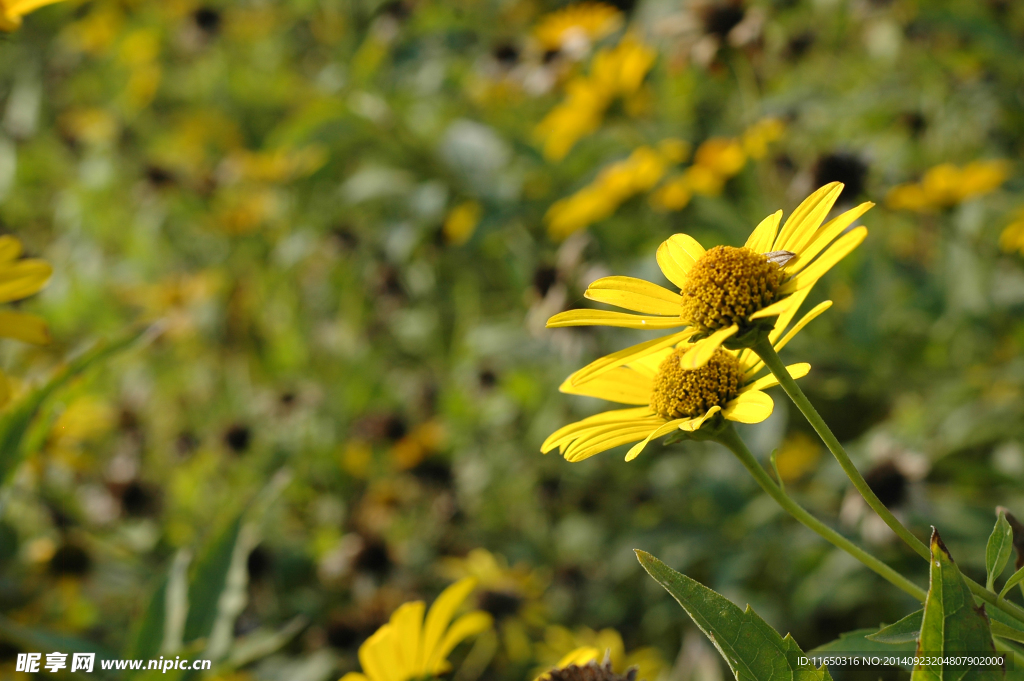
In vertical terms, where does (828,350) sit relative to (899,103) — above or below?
below

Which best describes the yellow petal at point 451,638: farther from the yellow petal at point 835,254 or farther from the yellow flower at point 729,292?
the yellow petal at point 835,254

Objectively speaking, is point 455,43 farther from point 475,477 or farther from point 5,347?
point 5,347

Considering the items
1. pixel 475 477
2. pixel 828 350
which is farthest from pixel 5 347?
pixel 828 350

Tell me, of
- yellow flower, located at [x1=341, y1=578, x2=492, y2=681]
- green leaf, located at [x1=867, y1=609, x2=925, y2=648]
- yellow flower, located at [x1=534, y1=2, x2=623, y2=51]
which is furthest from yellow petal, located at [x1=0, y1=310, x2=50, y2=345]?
yellow flower, located at [x1=534, y1=2, x2=623, y2=51]

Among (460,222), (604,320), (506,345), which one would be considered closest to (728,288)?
(604,320)

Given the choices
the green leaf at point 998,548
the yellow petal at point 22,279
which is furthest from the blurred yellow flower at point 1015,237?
the yellow petal at point 22,279

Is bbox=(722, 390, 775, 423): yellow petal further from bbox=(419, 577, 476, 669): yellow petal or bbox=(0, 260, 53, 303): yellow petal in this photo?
bbox=(0, 260, 53, 303): yellow petal
